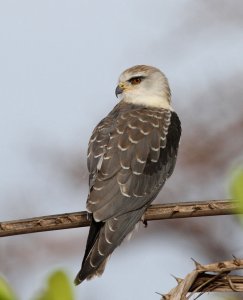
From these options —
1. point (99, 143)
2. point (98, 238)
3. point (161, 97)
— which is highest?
point (161, 97)

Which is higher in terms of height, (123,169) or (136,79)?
(136,79)

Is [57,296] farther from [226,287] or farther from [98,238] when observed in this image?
[98,238]

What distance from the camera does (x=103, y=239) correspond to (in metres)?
3.95

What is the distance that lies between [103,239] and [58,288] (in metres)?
2.90

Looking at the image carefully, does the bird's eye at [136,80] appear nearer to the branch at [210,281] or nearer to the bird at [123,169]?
the bird at [123,169]

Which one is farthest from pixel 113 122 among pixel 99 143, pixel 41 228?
pixel 41 228

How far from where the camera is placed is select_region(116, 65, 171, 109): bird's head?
6109 mm

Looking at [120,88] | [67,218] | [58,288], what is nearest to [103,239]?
[67,218]

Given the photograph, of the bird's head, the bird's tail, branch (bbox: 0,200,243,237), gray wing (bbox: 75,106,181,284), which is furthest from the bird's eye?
branch (bbox: 0,200,243,237)

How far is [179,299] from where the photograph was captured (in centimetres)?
155

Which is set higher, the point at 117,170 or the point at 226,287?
the point at 117,170

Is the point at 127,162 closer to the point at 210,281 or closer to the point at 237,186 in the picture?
the point at 210,281

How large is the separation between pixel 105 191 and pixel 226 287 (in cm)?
265

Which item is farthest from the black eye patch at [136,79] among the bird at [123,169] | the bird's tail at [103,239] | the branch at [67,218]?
the branch at [67,218]
